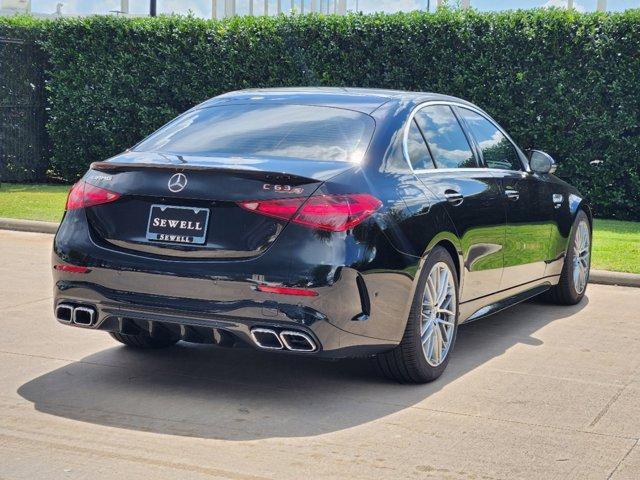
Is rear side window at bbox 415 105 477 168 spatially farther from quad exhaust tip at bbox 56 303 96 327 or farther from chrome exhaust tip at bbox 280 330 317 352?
quad exhaust tip at bbox 56 303 96 327

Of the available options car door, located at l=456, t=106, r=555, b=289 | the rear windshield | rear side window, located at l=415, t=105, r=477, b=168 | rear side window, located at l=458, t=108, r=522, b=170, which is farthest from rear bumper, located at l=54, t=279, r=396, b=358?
rear side window, located at l=458, t=108, r=522, b=170

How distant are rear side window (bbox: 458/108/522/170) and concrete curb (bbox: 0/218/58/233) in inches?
265

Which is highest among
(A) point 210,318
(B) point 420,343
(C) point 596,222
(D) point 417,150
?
(D) point 417,150

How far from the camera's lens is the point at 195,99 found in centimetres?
1861

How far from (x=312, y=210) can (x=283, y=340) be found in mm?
647

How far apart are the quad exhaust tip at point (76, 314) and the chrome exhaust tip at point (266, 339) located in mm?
918

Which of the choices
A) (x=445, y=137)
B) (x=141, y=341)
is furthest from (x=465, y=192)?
(x=141, y=341)

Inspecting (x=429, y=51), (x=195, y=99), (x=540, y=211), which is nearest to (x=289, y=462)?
(x=540, y=211)

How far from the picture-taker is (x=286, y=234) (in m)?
5.52

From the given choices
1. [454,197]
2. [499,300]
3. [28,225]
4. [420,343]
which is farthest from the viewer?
[28,225]

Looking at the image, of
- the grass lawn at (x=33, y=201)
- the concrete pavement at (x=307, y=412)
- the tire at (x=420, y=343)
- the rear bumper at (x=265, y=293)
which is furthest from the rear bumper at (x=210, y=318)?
the grass lawn at (x=33, y=201)

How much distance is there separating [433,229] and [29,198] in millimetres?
11544

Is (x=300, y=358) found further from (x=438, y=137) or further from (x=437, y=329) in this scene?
(x=438, y=137)

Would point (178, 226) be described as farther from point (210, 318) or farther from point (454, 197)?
point (454, 197)
